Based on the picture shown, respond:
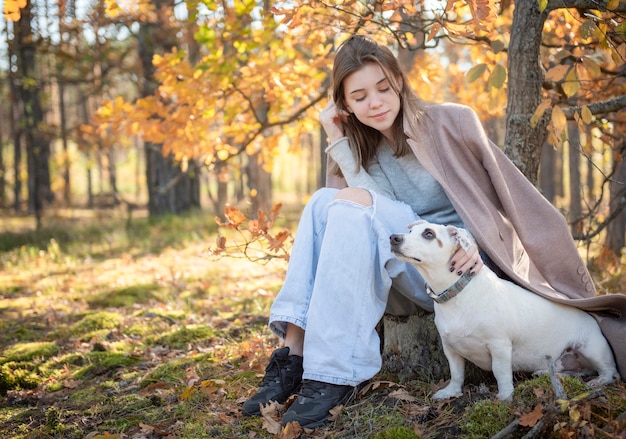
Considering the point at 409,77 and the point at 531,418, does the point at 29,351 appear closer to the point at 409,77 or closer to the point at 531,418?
the point at 531,418

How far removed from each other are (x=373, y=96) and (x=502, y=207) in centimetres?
88

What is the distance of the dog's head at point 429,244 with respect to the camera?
247 centimetres

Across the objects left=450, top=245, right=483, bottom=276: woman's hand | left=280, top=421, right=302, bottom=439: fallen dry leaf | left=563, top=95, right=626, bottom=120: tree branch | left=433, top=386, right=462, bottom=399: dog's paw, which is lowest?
left=280, top=421, right=302, bottom=439: fallen dry leaf

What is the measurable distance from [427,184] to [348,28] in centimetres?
161

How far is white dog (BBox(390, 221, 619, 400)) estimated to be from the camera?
2.50m

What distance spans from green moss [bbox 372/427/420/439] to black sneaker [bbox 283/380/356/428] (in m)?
0.29

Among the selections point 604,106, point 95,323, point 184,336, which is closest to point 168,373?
point 184,336

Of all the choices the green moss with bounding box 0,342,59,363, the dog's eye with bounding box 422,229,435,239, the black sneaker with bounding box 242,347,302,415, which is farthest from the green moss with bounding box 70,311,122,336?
the dog's eye with bounding box 422,229,435,239

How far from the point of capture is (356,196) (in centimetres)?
280

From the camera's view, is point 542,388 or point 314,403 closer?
point 542,388

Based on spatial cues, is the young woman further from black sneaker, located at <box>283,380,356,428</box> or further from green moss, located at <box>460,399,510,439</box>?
green moss, located at <box>460,399,510,439</box>

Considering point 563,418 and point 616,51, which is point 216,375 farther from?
point 616,51

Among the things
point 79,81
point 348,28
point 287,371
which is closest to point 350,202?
point 287,371

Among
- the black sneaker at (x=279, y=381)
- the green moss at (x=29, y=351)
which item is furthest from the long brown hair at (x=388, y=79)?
the green moss at (x=29, y=351)
